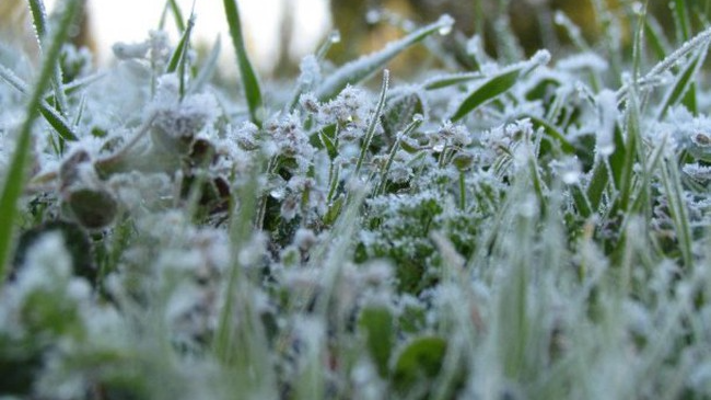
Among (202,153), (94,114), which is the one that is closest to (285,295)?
(202,153)

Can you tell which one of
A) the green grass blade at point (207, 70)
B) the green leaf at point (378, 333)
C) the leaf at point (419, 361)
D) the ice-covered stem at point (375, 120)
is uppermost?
the green grass blade at point (207, 70)

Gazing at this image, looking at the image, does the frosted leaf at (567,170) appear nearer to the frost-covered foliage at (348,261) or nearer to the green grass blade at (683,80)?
the frost-covered foliage at (348,261)

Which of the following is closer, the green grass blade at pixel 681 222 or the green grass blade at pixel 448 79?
the green grass blade at pixel 681 222

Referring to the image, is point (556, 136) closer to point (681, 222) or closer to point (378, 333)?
point (681, 222)

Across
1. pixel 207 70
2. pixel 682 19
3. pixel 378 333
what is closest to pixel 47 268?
pixel 378 333

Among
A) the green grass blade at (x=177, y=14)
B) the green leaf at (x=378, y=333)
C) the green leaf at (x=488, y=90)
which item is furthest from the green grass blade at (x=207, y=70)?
the green leaf at (x=378, y=333)

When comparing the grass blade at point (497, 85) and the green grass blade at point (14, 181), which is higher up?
the grass blade at point (497, 85)

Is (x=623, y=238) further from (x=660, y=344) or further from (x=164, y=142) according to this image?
(x=164, y=142)
